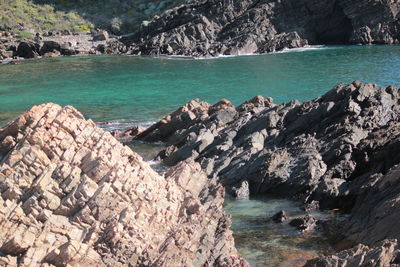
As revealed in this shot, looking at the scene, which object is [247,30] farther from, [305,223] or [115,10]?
[305,223]

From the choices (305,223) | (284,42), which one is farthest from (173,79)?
(305,223)

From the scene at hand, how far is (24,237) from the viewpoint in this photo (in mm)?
16375

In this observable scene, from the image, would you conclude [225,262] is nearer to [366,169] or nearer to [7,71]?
[366,169]

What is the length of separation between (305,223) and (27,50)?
99.6 m

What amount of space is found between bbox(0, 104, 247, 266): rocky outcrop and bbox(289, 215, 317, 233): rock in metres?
4.23

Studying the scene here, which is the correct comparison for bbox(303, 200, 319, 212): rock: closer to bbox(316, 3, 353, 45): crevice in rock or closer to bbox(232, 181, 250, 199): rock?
bbox(232, 181, 250, 199): rock

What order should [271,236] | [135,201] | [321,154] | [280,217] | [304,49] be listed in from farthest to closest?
[304,49] < [321,154] < [280,217] < [271,236] < [135,201]

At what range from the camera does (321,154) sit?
98.1 feet

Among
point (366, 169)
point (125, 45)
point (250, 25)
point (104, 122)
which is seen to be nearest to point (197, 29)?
point (250, 25)

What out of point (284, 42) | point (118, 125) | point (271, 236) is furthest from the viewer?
point (284, 42)

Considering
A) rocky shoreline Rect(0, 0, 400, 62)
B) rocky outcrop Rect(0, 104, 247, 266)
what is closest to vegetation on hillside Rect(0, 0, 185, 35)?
rocky shoreline Rect(0, 0, 400, 62)

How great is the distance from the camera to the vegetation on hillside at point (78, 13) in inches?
5468

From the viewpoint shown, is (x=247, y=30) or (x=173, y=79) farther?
(x=247, y=30)

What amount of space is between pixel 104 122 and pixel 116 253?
33358mm
